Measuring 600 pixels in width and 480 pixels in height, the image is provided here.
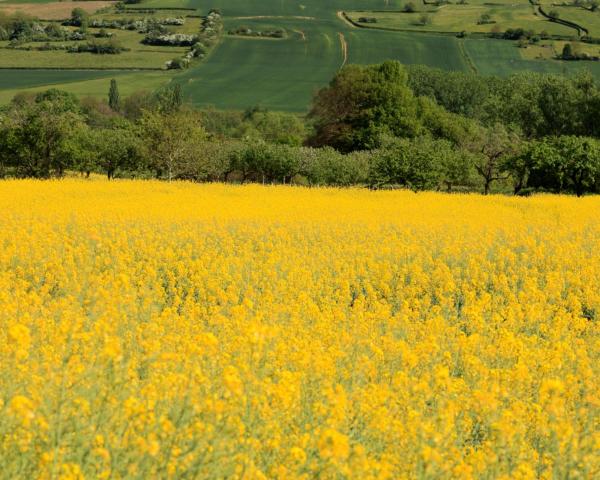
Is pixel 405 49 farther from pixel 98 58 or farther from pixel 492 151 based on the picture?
pixel 492 151

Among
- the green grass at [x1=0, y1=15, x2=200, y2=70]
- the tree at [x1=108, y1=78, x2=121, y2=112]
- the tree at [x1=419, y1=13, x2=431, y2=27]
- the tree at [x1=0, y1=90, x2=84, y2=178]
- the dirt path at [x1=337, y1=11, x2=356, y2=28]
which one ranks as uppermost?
the tree at [x1=419, y1=13, x2=431, y2=27]

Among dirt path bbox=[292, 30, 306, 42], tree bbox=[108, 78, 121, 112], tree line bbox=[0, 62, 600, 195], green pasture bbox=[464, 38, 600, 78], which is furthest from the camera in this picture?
dirt path bbox=[292, 30, 306, 42]

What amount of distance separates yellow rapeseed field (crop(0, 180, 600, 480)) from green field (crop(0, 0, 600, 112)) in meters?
93.4

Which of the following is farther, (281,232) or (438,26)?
(438,26)

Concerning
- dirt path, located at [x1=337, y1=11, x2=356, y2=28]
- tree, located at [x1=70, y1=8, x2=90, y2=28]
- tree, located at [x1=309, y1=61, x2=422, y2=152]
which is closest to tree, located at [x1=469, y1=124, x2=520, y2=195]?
tree, located at [x1=309, y1=61, x2=422, y2=152]

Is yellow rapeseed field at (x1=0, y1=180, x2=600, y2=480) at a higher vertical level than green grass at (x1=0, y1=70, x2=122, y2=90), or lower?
higher

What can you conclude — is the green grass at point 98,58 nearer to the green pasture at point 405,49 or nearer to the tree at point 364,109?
the green pasture at point 405,49

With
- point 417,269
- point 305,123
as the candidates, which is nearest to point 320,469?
point 417,269

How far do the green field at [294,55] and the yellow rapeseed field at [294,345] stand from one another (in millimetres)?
93370

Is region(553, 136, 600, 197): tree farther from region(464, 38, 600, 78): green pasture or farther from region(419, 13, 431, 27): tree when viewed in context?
region(419, 13, 431, 27): tree

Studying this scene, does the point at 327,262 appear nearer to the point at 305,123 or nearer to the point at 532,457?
the point at 532,457

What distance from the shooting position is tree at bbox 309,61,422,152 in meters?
63.5

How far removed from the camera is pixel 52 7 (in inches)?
7210

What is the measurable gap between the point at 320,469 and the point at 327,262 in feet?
28.9
